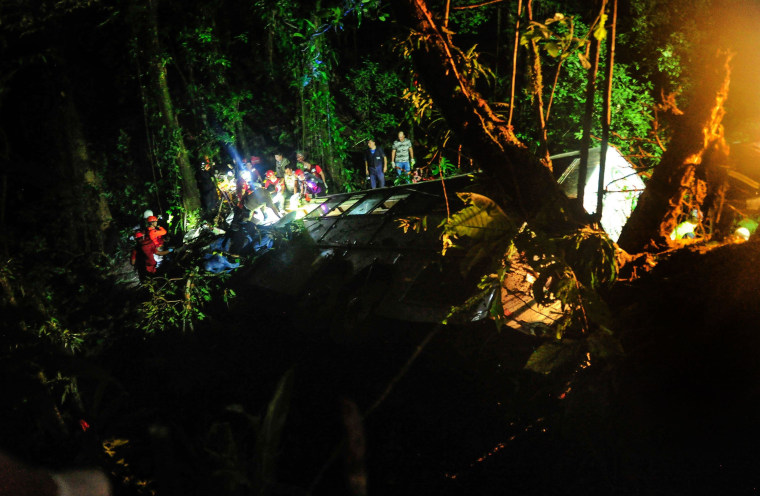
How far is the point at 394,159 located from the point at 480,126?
9392mm

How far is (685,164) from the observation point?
2020mm

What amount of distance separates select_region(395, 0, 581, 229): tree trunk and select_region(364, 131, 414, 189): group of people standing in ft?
29.6

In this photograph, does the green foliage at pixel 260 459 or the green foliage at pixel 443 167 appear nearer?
the green foliage at pixel 260 459

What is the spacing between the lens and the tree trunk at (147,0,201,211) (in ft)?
37.6

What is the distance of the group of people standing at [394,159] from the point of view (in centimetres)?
1134

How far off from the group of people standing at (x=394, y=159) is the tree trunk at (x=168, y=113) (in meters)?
5.98

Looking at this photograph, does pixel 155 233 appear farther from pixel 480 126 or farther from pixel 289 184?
pixel 480 126

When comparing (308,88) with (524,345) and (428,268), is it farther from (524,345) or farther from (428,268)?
(524,345)

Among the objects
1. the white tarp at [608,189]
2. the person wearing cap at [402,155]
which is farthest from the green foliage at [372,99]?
the white tarp at [608,189]

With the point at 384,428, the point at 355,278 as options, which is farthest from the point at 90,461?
the point at 355,278

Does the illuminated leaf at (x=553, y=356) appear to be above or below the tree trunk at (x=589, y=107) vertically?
below

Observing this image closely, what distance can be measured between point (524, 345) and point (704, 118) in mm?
1920

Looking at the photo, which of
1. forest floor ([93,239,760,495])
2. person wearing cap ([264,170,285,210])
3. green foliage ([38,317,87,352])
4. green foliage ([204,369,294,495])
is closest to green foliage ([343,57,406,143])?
person wearing cap ([264,170,285,210])

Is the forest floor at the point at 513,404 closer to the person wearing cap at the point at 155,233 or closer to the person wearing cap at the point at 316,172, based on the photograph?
the person wearing cap at the point at 155,233
